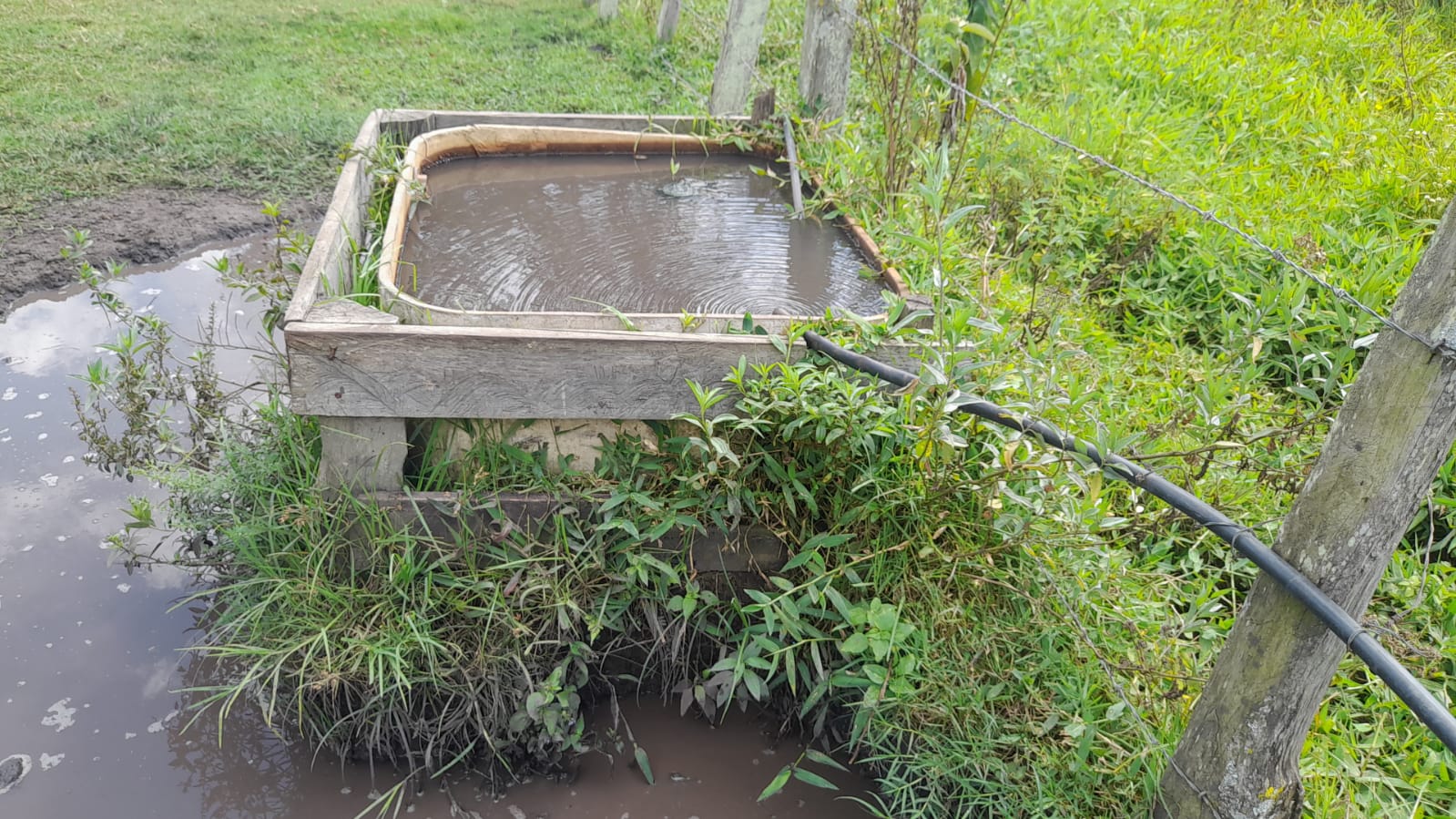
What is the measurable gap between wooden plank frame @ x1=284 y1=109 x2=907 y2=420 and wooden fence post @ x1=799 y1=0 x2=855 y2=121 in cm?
237

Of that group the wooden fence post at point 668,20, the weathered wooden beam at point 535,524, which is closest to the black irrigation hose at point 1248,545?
the weathered wooden beam at point 535,524

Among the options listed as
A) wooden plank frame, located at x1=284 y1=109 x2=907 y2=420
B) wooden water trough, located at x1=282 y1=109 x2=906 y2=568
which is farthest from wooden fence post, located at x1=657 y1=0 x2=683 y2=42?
wooden plank frame, located at x1=284 y1=109 x2=907 y2=420

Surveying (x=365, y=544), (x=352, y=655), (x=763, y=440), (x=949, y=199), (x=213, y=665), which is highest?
(x=949, y=199)

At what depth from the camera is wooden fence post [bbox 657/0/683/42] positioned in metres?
7.07

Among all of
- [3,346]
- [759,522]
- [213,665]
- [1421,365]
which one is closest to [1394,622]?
[1421,365]

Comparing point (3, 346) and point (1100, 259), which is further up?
point (1100, 259)

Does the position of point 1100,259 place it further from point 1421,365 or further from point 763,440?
point 1421,365

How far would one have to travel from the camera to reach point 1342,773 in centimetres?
214

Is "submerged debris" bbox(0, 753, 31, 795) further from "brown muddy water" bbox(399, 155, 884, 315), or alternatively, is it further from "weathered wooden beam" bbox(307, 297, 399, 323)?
"brown muddy water" bbox(399, 155, 884, 315)

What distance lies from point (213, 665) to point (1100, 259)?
3.55 m

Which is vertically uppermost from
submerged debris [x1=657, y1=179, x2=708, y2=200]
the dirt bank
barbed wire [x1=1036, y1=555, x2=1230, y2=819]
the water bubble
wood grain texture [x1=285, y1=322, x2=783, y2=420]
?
submerged debris [x1=657, y1=179, x2=708, y2=200]

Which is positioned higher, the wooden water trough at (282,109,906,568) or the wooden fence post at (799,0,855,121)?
the wooden fence post at (799,0,855,121)

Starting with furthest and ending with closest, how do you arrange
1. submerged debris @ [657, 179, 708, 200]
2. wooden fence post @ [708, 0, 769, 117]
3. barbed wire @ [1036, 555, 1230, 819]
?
wooden fence post @ [708, 0, 769, 117] < submerged debris @ [657, 179, 708, 200] < barbed wire @ [1036, 555, 1230, 819]

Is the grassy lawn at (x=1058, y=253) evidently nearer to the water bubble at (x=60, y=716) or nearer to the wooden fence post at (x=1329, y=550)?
the wooden fence post at (x=1329, y=550)
